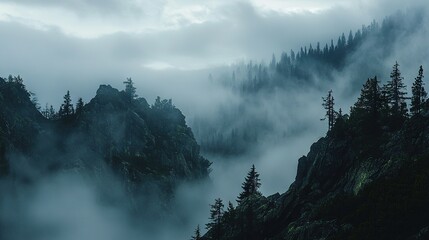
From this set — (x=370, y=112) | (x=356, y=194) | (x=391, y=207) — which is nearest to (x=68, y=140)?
(x=370, y=112)

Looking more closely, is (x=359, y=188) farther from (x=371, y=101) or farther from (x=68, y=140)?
(x=68, y=140)

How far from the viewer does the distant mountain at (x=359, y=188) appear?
187 ft

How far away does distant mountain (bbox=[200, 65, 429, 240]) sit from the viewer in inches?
2243

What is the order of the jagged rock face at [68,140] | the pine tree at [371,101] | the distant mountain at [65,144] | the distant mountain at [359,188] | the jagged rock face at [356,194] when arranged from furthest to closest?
the jagged rock face at [68,140] → the distant mountain at [65,144] → the pine tree at [371,101] → the distant mountain at [359,188] → the jagged rock face at [356,194]

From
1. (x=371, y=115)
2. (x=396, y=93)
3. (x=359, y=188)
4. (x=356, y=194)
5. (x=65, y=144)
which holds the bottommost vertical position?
(x=356, y=194)

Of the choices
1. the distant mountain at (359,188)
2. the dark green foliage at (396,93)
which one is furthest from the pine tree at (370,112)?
the dark green foliage at (396,93)

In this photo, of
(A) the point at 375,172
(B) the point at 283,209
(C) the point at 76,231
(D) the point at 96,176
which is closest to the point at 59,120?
(D) the point at 96,176

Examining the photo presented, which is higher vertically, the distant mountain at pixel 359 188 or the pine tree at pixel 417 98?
the pine tree at pixel 417 98

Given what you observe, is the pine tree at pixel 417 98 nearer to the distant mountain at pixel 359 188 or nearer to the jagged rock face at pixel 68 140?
the distant mountain at pixel 359 188

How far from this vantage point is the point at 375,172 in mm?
75812

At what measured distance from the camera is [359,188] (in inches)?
2970

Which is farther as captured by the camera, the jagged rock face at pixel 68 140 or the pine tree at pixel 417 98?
the jagged rock face at pixel 68 140

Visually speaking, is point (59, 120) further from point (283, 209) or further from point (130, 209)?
point (283, 209)

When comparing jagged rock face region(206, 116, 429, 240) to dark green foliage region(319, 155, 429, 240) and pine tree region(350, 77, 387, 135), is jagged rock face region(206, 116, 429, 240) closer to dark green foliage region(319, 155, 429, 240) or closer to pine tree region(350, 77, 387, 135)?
Result: dark green foliage region(319, 155, 429, 240)
